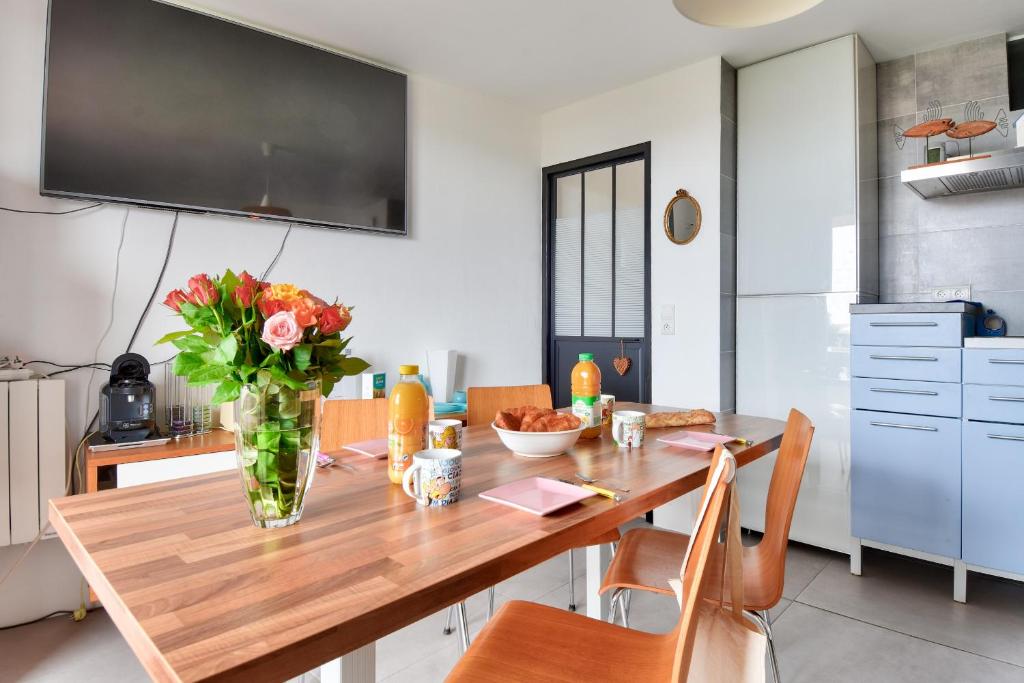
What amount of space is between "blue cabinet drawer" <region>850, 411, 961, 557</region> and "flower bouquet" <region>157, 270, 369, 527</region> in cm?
265

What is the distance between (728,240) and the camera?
3.31 m

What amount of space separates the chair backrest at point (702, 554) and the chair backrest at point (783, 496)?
0.64 meters

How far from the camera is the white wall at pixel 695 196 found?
3.26 metres

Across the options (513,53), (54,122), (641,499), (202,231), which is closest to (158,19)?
(54,122)

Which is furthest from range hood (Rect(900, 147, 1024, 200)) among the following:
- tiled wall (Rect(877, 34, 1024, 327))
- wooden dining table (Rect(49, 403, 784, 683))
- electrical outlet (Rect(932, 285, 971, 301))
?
wooden dining table (Rect(49, 403, 784, 683))

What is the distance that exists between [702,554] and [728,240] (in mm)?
2851

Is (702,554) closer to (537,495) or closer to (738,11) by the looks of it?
(537,495)

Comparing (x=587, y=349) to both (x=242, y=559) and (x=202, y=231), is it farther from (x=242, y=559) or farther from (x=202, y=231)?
(x=242, y=559)

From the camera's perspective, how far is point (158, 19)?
2521 mm

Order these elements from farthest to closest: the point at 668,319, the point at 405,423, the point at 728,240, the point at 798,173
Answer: the point at 668,319
the point at 728,240
the point at 798,173
the point at 405,423

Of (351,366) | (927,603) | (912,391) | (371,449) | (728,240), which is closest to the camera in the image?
(351,366)

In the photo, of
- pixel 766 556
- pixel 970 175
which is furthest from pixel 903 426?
pixel 766 556

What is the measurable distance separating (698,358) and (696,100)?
1.47 meters

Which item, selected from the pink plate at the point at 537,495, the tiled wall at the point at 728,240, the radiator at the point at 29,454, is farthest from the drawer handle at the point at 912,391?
the radiator at the point at 29,454
